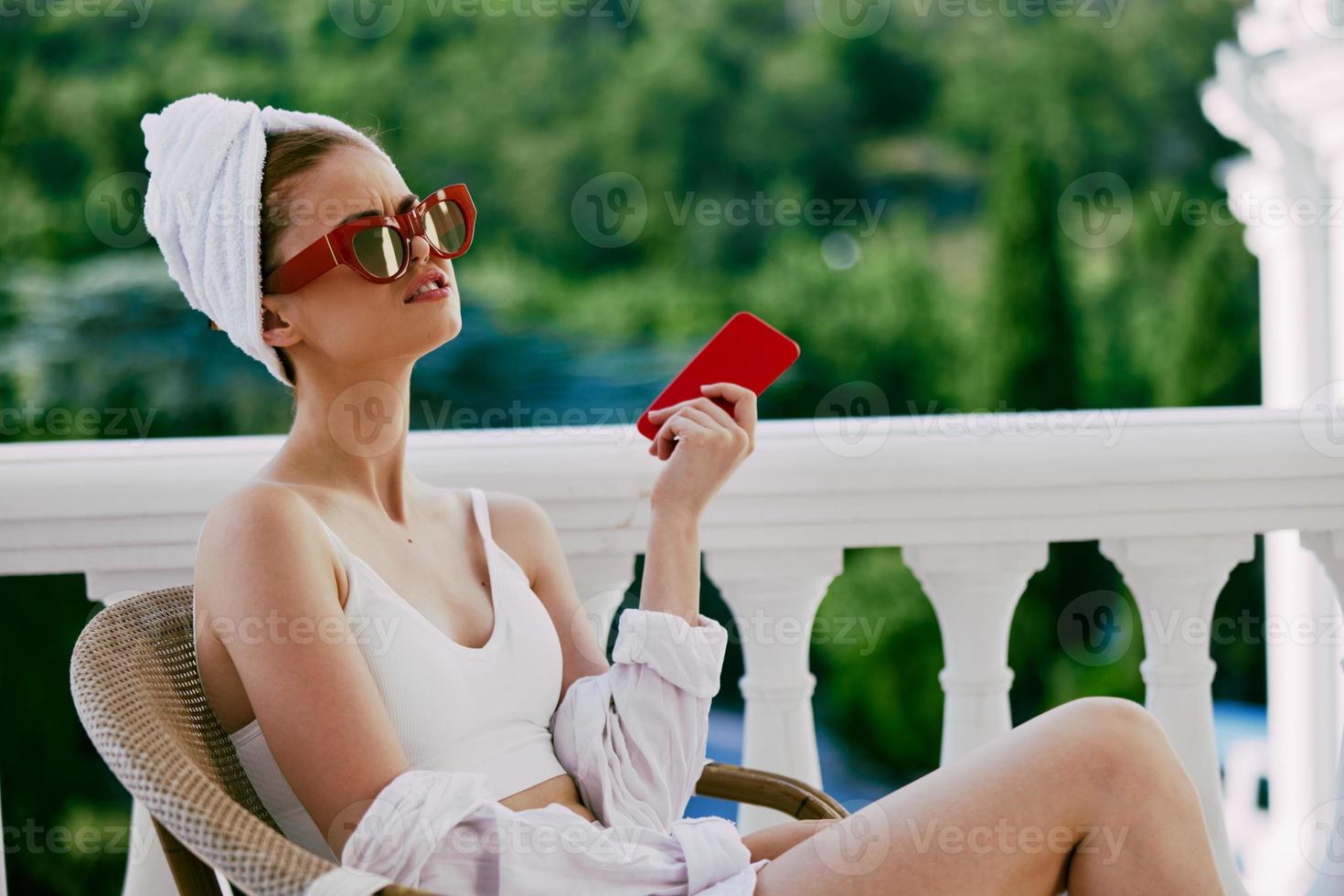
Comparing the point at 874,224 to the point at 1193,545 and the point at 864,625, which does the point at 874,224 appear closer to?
the point at 864,625

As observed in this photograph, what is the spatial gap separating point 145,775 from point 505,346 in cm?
805

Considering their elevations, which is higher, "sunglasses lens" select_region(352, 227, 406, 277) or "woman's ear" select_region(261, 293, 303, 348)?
"sunglasses lens" select_region(352, 227, 406, 277)

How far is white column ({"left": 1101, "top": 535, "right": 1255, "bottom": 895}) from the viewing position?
1892 millimetres

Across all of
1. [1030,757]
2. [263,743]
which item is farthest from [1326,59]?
[263,743]
